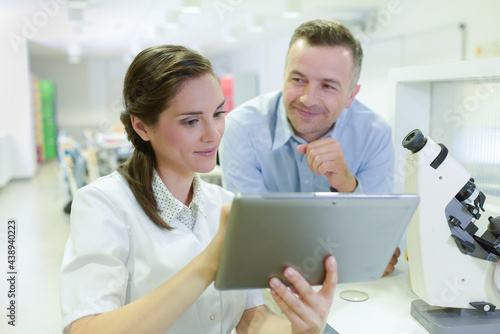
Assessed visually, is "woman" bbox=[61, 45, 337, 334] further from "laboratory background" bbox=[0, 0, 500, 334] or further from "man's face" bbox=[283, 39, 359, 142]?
"man's face" bbox=[283, 39, 359, 142]

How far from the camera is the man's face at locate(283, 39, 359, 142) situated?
156 cm

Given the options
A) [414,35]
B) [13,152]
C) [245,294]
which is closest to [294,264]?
[245,294]

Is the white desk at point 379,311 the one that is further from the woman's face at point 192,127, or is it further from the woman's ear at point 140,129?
the woman's ear at point 140,129

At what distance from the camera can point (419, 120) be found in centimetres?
192

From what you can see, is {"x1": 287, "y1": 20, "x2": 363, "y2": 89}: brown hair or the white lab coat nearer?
the white lab coat

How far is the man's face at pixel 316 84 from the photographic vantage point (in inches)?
61.5

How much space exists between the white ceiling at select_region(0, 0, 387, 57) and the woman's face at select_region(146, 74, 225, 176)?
448cm

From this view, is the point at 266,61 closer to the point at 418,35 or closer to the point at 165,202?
the point at 418,35

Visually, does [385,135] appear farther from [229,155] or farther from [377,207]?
[377,207]

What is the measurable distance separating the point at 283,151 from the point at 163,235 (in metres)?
0.80

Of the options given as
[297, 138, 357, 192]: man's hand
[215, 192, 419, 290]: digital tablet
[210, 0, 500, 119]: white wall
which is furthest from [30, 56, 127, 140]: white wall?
[215, 192, 419, 290]: digital tablet

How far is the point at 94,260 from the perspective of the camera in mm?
967

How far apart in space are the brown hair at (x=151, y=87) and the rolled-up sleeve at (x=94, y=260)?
0.10 m

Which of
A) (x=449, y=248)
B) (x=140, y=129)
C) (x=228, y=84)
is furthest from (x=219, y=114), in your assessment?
(x=228, y=84)
